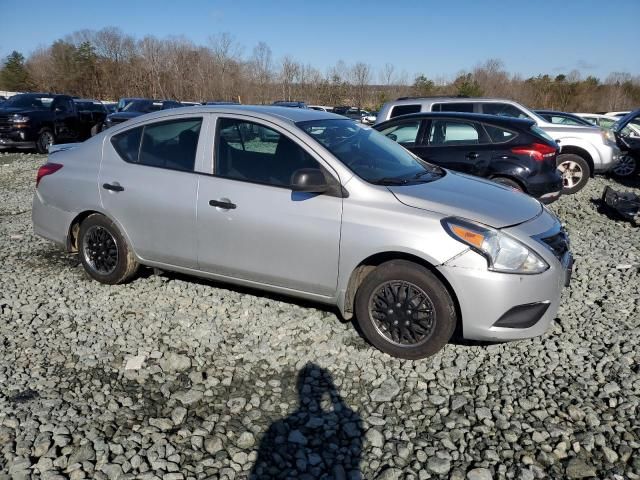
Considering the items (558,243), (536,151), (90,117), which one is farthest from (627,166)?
(90,117)

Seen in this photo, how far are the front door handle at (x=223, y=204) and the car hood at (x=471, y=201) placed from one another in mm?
1228

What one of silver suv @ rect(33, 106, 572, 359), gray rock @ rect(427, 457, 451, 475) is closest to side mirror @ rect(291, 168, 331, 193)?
silver suv @ rect(33, 106, 572, 359)

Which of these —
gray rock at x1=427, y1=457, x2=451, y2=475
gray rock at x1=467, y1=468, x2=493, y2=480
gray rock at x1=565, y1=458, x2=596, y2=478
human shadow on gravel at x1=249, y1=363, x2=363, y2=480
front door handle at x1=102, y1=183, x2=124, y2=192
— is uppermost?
front door handle at x1=102, y1=183, x2=124, y2=192

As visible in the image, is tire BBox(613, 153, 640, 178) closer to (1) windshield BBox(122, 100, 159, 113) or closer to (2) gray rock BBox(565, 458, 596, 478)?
(2) gray rock BBox(565, 458, 596, 478)

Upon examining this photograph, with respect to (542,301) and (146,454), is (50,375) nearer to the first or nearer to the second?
(146,454)

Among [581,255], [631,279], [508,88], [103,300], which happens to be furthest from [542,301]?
[508,88]

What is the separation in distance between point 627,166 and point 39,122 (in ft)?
53.6

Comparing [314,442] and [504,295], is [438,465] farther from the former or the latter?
[504,295]

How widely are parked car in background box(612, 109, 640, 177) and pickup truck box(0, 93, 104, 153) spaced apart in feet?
49.1

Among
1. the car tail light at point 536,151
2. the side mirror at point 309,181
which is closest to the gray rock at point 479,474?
the side mirror at point 309,181

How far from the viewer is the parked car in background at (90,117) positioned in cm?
1742

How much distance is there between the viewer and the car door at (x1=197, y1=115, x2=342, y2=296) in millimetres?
3615

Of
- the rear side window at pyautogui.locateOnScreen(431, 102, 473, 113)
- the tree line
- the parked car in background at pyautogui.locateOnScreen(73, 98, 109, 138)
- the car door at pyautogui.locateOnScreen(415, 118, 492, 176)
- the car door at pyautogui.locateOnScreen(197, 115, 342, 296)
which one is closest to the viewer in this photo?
the car door at pyautogui.locateOnScreen(197, 115, 342, 296)

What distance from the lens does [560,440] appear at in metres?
2.74
